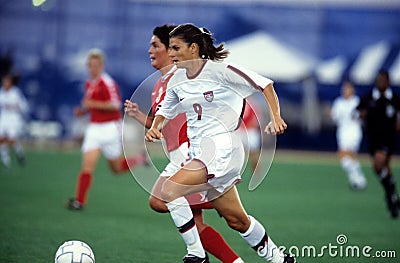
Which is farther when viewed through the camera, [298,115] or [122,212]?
[298,115]

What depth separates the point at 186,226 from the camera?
20.5 ft

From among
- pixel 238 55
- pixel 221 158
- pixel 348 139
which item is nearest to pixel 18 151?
pixel 348 139

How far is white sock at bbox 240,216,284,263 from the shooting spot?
20.5ft

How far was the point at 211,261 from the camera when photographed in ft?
24.0

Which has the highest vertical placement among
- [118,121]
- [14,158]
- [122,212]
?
[118,121]

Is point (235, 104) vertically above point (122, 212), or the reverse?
point (235, 104)

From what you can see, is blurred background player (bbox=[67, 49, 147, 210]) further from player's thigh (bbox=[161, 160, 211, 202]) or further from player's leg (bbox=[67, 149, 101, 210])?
player's thigh (bbox=[161, 160, 211, 202])

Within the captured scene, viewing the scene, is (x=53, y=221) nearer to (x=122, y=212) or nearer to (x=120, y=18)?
(x=122, y=212)

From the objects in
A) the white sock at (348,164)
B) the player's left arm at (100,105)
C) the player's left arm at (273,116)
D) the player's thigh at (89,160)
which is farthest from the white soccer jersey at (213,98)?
the white sock at (348,164)

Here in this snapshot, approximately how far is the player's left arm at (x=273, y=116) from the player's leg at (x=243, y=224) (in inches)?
26.2

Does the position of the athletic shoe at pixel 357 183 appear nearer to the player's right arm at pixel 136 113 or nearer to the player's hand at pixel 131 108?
the player's right arm at pixel 136 113

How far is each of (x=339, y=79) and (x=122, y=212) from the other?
864 inches

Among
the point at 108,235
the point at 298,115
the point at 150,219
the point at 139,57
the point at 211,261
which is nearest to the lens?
the point at 211,261

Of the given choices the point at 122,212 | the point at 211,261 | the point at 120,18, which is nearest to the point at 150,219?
the point at 122,212
